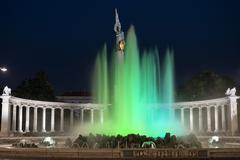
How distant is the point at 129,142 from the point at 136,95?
17.3 m

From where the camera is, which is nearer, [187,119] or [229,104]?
[229,104]

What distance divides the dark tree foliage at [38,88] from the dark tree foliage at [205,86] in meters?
39.2

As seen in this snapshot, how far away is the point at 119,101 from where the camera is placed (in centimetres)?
5919

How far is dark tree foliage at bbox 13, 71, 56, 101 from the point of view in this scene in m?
112

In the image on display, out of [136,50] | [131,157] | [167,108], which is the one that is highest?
[136,50]

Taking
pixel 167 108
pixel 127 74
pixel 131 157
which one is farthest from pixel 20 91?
pixel 131 157

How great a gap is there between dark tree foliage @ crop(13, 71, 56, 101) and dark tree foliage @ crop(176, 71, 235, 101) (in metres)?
39.2

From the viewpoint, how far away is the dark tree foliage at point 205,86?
351ft

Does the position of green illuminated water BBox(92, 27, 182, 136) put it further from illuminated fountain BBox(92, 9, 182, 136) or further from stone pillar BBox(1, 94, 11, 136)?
stone pillar BBox(1, 94, 11, 136)

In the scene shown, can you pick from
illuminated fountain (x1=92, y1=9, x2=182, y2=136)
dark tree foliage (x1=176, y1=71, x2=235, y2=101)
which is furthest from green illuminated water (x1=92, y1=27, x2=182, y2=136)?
dark tree foliage (x1=176, y1=71, x2=235, y2=101)

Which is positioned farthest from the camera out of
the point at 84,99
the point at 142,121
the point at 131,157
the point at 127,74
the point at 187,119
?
the point at 84,99

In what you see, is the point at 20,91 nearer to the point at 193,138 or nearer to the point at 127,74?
the point at 127,74

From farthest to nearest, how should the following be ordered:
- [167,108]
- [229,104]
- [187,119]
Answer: [187,119], [167,108], [229,104]

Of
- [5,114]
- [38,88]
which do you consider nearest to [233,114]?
[5,114]
